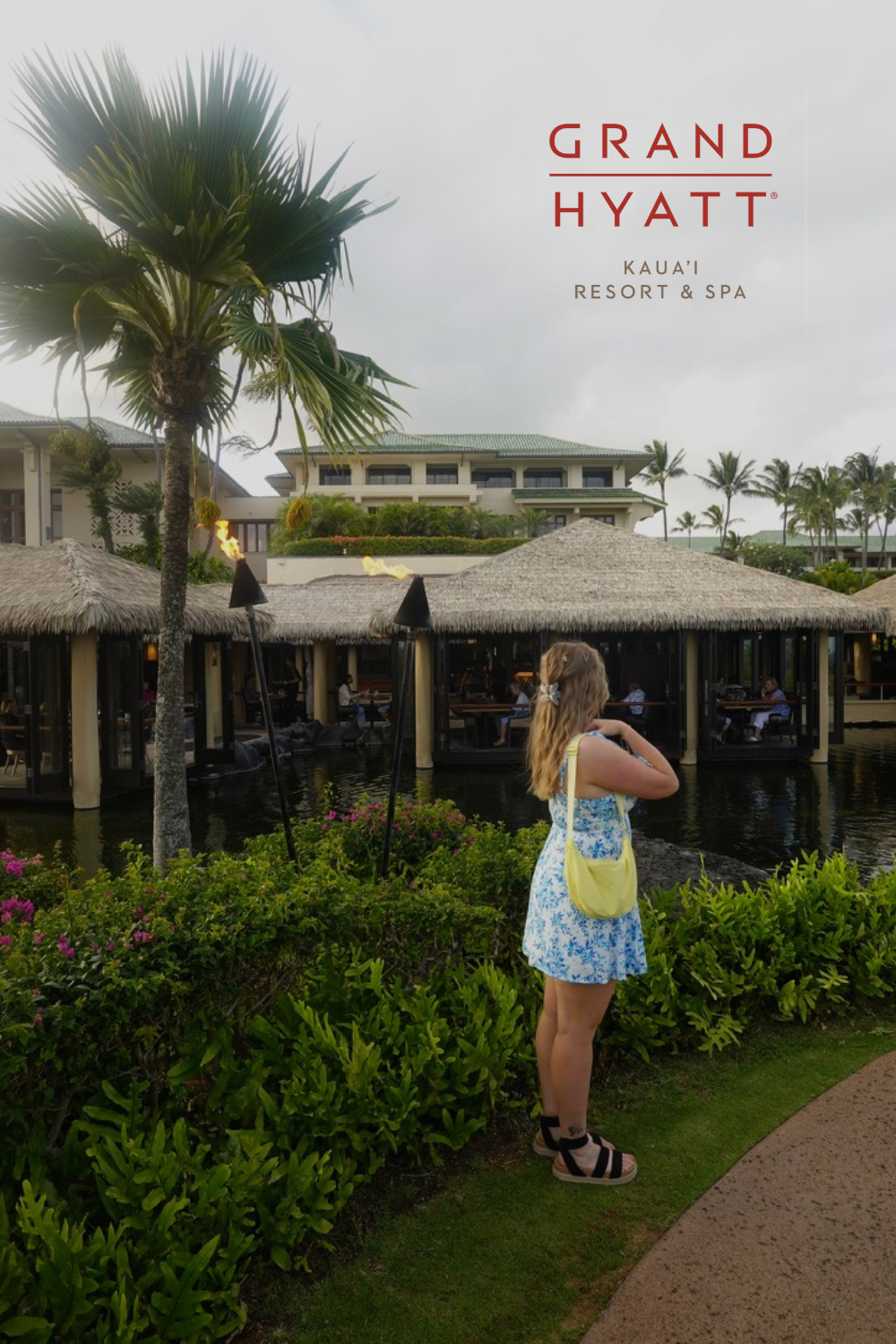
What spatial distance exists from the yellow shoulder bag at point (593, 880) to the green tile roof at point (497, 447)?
1443 inches

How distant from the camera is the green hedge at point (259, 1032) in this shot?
250 centimetres

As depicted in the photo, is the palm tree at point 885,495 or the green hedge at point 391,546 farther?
the palm tree at point 885,495

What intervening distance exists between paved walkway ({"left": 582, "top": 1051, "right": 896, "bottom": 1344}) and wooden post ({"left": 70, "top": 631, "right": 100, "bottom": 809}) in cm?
1045

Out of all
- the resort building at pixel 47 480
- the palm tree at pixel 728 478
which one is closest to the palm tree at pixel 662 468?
the palm tree at pixel 728 478

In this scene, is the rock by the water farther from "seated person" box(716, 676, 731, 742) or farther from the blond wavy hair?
"seated person" box(716, 676, 731, 742)

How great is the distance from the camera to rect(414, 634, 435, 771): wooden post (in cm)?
1534

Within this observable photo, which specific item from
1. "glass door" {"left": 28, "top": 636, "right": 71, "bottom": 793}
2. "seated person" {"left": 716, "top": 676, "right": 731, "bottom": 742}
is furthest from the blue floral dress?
Result: "seated person" {"left": 716, "top": 676, "right": 731, "bottom": 742}

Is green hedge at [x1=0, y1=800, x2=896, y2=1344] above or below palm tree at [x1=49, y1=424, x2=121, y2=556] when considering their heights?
below

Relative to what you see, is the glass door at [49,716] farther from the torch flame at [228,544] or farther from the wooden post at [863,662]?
the wooden post at [863,662]

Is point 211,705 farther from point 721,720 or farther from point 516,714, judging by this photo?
point 721,720

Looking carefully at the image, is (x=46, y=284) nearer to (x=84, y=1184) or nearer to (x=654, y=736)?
(x=84, y=1184)

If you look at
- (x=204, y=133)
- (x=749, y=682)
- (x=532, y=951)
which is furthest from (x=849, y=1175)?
(x=749, y=682)

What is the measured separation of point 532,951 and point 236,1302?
4.49 ft

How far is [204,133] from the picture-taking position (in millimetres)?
6195
